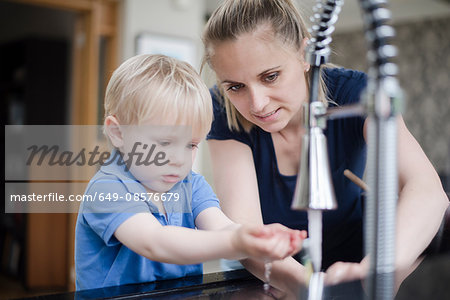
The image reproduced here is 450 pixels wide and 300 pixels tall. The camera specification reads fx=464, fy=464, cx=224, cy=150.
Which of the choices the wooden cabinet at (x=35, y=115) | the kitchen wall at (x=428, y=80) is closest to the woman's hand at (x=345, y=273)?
the wooden cabinet at (x=35, y=115)

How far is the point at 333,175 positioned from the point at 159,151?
0.51 meters

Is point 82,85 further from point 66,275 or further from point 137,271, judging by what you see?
point 137,271

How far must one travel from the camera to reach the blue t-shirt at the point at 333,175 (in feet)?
3.50

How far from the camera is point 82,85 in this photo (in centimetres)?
322

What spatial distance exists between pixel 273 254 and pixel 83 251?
0.36m

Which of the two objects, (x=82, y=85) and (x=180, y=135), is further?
(x=82, y=85)

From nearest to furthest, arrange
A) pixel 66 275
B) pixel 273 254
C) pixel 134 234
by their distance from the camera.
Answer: pixel 273 254 → pixel 134 234 → pixel 66 275

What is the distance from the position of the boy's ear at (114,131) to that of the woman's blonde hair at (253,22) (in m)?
0.25

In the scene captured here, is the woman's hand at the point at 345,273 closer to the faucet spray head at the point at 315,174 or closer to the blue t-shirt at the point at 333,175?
the faucet spray head at the point at 315,174

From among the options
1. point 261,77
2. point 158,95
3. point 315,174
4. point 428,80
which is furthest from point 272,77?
point 428,80

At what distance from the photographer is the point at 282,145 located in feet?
3.68

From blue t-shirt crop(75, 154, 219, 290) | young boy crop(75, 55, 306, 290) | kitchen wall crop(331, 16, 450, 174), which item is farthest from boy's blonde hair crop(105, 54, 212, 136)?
kitchen wall crop(331, 16, 450, 174)

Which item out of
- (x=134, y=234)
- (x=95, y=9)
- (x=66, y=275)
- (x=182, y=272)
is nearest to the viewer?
(x=134, y=234)

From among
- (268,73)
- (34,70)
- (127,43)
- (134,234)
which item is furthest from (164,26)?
(134,234)
